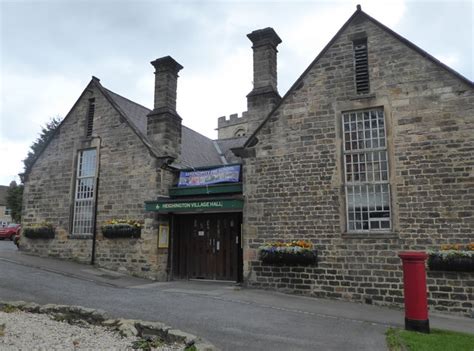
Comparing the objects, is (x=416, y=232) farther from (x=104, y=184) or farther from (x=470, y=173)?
(x=104, y=184)

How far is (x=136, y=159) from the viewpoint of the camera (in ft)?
46.1

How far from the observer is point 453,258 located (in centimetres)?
899

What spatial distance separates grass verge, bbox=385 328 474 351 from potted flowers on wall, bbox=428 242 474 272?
8.01ft

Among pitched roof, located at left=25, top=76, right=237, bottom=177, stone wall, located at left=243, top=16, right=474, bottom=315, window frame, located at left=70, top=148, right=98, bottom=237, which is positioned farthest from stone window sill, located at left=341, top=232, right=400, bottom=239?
window frame, located at left=70, top=148, right=98, bottom=237

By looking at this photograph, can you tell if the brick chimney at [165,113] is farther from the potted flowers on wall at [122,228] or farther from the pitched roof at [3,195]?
the pitched roof at [3,195]

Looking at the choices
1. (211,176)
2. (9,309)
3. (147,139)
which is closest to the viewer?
(9,309)

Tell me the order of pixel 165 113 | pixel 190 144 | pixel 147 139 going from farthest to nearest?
pixel 190 144 < pixel 165 113 < pixel 147 139

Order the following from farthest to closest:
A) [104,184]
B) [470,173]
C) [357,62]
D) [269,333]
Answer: [104,184] → [357,62] → [470,173] → [269,333]

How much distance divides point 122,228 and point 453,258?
10.1 meters

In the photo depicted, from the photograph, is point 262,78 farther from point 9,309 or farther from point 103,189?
point 9,309

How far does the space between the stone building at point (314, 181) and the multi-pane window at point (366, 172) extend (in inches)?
1.2

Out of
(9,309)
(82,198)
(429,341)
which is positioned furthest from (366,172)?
(82,198)

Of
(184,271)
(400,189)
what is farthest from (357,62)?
(184,271)

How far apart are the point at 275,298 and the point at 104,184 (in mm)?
8198
